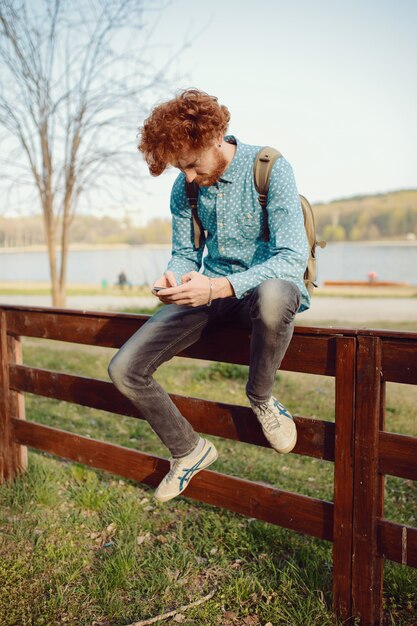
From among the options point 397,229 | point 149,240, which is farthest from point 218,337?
point 397,229

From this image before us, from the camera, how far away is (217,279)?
7.98 ft

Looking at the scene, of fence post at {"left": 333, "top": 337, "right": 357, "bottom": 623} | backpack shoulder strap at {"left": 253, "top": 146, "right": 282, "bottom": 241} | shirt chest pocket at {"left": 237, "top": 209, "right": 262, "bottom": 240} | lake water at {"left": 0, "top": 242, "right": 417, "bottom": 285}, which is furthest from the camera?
lake water at {"left": 0, "top": 242, "right": 417, "bottom": 285}

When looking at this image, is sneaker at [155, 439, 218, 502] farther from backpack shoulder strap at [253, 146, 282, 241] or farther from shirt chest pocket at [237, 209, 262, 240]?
backpack shoulder strap at [253, 146, 282, 241]

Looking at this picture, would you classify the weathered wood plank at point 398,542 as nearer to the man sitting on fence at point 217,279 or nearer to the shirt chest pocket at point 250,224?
the man sitting on fence at point 217,279

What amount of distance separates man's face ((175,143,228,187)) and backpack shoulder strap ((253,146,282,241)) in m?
0.17

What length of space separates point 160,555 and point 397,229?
5366 inches

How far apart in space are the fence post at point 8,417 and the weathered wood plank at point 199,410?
0.08 m

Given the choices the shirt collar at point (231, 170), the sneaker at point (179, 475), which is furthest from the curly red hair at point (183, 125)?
the sneaker at point (179, 475)

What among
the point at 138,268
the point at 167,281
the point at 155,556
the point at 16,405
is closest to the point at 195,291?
the point at 167,281

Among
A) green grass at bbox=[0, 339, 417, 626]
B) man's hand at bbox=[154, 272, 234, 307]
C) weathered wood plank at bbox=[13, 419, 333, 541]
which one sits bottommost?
green grass at bbox=[0, 339, 417, 626]

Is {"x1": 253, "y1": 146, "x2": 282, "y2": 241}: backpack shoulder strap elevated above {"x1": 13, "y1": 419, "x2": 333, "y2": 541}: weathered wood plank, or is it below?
above

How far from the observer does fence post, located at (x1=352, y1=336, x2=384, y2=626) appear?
90.0 inches

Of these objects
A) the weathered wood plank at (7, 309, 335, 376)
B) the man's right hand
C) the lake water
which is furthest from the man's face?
the lake water

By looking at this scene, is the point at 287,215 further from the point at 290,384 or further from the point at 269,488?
the point at 290,384
